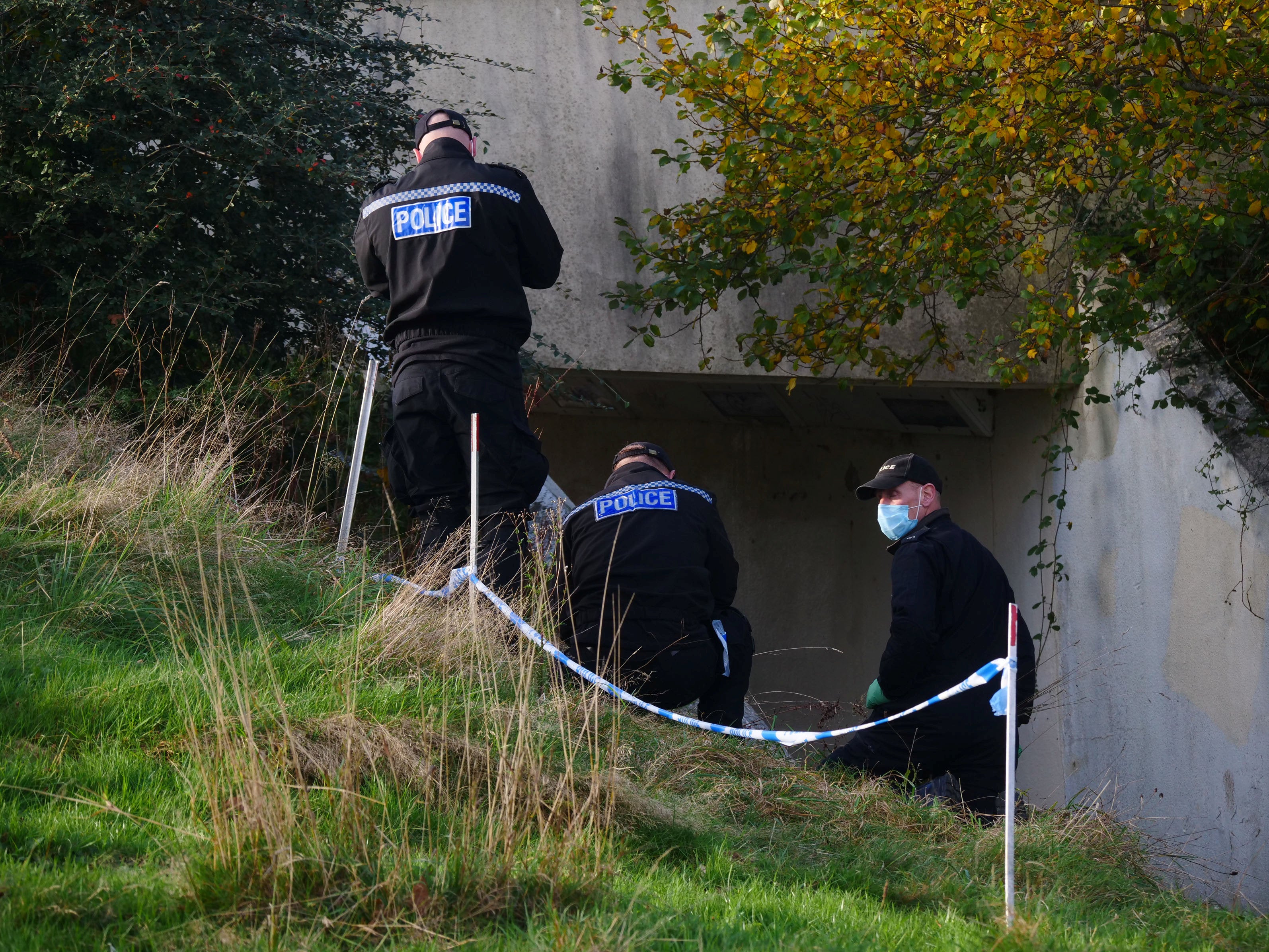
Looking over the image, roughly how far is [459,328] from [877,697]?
2.25m

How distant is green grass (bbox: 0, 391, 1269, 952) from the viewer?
8.73 ft

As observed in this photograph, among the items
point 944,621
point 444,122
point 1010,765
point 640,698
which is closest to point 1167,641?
point 944,621

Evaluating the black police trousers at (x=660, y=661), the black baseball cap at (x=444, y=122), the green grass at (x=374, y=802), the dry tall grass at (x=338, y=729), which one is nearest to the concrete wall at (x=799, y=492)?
the black baseball cap at (x=444, y=122)

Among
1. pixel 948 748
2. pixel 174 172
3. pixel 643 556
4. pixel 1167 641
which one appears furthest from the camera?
pixel 1167 641

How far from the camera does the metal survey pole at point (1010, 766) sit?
303 centimetres

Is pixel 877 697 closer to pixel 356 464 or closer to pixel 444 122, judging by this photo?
A: pixel 356 464

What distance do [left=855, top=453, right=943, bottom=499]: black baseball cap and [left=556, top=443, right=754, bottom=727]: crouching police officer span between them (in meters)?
0.72

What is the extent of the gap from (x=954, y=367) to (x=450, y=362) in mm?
3793

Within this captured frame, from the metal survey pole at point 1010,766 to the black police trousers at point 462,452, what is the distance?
7.33 ft

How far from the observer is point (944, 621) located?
493 cm

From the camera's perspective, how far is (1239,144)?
17.7 ft

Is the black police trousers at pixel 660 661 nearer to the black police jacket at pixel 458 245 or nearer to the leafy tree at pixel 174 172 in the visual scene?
the black police jacket at pixel 458 245

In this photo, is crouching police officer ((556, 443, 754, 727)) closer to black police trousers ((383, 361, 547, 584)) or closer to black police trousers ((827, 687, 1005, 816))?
black police trousers ((383, 361, 547, 584))

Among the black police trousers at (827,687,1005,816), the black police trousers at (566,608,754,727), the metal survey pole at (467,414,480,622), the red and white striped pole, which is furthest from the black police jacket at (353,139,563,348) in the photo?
the red and white striped pole
